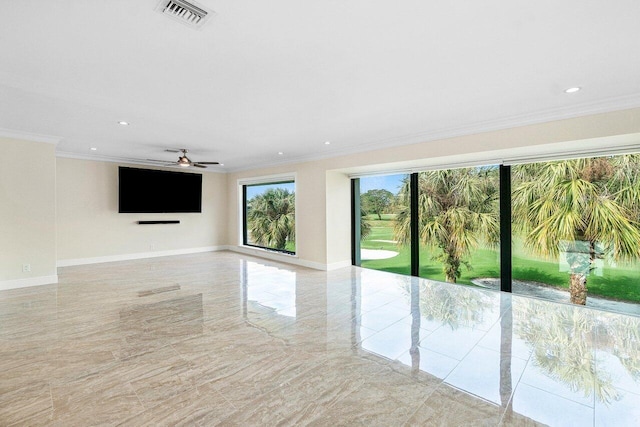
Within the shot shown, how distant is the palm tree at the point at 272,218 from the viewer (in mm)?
7852

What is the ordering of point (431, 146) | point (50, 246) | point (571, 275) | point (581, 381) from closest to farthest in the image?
point (581, 381) → point (571, 275) → point (431, 146) → point (50, 246)

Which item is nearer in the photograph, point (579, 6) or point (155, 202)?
point (579, 6)

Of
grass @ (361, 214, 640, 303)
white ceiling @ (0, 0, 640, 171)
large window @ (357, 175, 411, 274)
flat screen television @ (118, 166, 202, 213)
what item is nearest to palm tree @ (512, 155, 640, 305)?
grass @ (361, 214, 640, 303)

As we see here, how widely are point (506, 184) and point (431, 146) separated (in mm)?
1395

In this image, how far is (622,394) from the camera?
2.15 m

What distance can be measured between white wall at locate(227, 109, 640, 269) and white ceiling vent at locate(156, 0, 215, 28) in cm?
352

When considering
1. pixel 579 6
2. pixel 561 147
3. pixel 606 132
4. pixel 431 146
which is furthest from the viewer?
pixel 431 146

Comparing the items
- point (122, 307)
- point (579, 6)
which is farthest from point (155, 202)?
point (579, 6)

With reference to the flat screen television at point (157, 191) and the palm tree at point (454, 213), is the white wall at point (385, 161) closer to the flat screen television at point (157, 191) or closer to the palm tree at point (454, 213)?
the palm tree at point (454, 213)

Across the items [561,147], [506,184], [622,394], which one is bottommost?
[622,394]

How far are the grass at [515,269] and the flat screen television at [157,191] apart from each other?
5.16m

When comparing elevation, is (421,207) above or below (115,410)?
above

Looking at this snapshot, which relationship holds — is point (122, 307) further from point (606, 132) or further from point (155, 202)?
point (606, 132)

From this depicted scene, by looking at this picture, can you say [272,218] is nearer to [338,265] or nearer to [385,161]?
[338,265]
